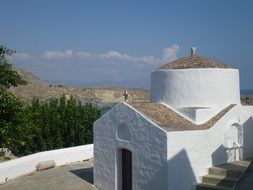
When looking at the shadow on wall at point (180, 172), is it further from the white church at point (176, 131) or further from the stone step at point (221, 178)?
the stone step at point (221, 178)

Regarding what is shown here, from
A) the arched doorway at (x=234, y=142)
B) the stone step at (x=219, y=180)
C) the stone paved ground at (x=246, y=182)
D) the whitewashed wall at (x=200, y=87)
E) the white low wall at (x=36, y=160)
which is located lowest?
the white low wall at (x=36, y=160)

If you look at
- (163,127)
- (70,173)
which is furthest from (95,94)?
(163,127)

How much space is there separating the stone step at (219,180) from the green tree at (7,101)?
7.04m

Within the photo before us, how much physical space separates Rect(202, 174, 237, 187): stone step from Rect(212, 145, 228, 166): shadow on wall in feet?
2.30

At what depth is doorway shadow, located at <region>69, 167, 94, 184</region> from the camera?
1691cm

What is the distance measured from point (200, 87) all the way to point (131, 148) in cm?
343

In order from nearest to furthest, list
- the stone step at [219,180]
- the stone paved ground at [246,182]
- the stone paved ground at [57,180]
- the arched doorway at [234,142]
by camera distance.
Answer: the stone paved ground at [246,182]
the stone step at [219,180]
the arched doorway at [234,142]
the stone paved ground at [57,180]

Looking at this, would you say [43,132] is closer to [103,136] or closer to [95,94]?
[103,136]

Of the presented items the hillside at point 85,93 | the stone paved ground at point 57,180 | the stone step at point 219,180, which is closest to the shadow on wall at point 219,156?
the stone step at point 219,180

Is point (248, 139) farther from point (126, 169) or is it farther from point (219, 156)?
point (126, 169)

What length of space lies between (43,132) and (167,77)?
1096cm

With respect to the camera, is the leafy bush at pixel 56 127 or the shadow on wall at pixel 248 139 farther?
the leafy bush at pixel 56 127

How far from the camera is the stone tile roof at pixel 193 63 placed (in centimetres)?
A: 1445

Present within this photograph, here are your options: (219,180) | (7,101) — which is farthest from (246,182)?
(7,101)
